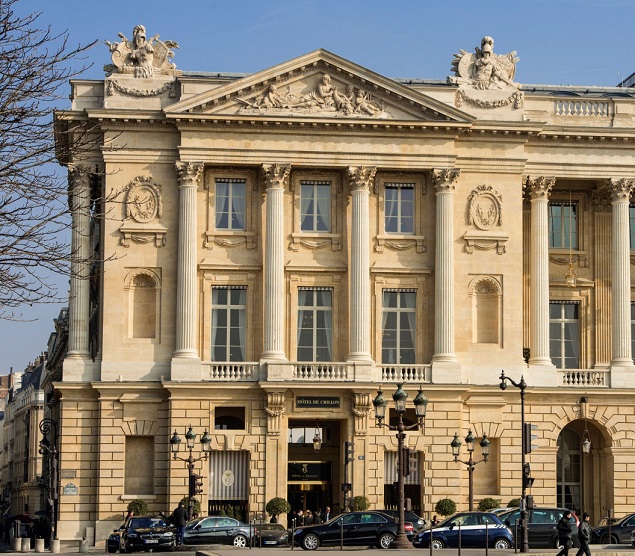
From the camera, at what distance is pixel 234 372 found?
7244 centimetres

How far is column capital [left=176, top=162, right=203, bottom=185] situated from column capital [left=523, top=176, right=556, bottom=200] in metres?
15.4

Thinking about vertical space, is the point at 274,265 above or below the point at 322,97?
below

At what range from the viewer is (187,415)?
71.5 metres

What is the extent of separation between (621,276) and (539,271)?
3818 mm

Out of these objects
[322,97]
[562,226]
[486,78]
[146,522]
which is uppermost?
[486,78]

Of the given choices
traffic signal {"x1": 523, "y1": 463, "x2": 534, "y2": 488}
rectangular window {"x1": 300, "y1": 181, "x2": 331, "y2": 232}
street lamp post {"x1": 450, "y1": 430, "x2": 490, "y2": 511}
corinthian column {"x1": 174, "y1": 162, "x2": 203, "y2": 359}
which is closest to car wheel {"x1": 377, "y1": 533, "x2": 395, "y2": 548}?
traffic signal {"x1": 523, "y1": 463, "x2": 534, "y2": 488}

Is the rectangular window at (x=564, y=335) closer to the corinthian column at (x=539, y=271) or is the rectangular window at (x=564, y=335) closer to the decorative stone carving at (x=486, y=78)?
the corinthian column at (x=539, y=271)

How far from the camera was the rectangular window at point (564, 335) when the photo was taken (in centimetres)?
7781

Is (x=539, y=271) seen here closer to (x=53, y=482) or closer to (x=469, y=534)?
(x=469, y=534)

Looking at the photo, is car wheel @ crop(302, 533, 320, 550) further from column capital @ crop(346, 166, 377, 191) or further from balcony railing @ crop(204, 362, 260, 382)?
column capital @ crop(346, 166, 377, 191)

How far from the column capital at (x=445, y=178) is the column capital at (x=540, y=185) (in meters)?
4.13

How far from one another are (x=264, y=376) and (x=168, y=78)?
46.1 feet

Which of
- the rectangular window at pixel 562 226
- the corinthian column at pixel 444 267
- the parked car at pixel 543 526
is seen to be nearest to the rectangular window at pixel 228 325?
the corinthian column at pixel 444 267

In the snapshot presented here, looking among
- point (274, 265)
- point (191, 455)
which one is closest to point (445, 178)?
point (274, 265)
